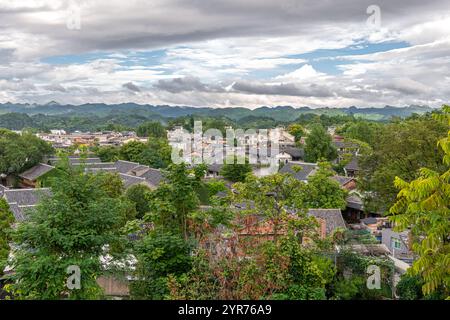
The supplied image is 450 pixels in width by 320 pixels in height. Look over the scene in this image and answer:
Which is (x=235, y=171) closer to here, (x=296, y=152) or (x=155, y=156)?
(x=155, y=156)

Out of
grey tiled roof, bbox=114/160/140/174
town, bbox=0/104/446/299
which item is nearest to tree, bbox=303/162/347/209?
town, bbox=0/104/446/299

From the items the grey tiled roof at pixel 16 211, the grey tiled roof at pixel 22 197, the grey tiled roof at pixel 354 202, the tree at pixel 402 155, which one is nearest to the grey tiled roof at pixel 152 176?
the grey tiled roof at pixel 22 197

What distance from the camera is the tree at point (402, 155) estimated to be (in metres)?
18.6

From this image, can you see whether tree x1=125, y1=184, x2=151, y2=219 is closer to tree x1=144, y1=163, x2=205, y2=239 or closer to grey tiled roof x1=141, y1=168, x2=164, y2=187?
grey tiled roof x1=141, y1=168, x2=164, y2=187

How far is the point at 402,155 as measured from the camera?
63.5 ft

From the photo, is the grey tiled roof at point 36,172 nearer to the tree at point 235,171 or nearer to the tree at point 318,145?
the tree at point 235,171

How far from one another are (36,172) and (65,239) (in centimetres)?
3610

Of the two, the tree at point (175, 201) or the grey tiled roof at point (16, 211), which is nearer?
the tree at point (175, 201)

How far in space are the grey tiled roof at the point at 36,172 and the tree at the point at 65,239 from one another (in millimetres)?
33284

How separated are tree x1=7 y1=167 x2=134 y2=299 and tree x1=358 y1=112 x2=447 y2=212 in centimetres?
1310

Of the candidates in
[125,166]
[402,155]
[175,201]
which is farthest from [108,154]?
[175,201]

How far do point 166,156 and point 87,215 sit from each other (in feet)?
132

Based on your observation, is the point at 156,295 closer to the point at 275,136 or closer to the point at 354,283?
the point at 354,283

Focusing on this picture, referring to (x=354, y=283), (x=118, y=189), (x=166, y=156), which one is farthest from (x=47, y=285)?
(x=166, y=156)
